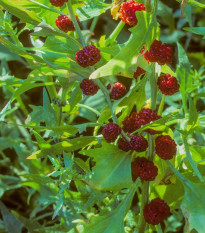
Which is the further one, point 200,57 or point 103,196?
point 200,57

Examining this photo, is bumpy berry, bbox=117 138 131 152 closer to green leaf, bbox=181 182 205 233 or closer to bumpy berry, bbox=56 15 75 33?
green leaf, bbox=181 182 205 233

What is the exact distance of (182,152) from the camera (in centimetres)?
101

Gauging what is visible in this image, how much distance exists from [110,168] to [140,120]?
11 centimetres

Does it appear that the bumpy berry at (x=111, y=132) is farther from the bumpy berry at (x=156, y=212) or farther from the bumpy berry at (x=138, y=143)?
the bumpy berry at (x=156, y=212)

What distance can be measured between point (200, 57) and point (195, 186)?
1.17m

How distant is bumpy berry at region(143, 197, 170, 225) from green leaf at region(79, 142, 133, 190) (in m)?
0.10

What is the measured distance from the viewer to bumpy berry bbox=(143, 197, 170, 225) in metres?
0.87

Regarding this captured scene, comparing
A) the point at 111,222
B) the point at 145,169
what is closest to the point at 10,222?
the point at 111,222

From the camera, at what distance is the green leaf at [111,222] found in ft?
2.87

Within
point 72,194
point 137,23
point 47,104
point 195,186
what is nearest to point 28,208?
point 72,194

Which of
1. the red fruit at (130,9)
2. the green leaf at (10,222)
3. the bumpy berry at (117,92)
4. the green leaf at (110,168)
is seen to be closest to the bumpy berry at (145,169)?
the green leaf at (110,168)

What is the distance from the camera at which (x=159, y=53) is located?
0.76 meters

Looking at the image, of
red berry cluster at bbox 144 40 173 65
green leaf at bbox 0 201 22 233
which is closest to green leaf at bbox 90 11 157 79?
red berry cluster at bbox 144 40 173 65

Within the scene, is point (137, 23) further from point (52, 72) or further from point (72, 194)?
point (72, 194)
